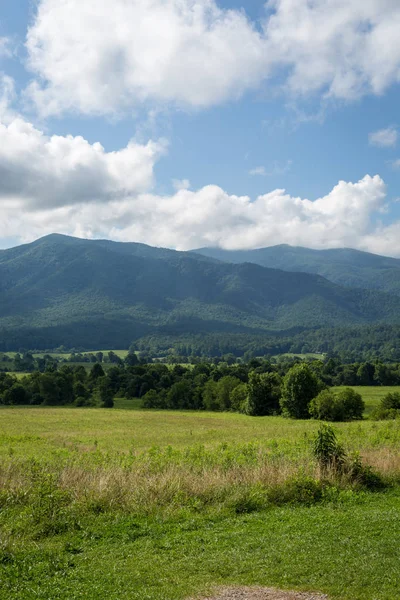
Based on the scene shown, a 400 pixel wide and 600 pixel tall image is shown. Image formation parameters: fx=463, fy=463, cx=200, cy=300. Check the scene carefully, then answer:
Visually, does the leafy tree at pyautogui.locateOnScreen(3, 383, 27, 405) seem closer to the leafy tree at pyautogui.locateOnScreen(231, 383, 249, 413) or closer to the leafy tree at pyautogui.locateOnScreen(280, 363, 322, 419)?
the leafy tree at pyautogui.locateOnScreen(231, 383, 249, 413)

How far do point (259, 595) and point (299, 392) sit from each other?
60584 mm

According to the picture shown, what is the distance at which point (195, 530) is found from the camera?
A: 1214 centimetres

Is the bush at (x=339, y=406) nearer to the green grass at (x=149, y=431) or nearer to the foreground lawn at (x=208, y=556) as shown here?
the green grass at (x=149, y=431)

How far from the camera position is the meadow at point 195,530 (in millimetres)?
9000

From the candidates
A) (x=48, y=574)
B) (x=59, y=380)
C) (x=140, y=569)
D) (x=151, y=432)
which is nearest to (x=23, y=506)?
(x=48, y=574)

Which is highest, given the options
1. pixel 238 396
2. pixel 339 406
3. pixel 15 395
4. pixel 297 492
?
pixel 297 492

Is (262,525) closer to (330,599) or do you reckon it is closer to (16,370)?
(330,599)

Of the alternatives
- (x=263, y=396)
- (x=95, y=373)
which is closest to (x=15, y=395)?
(x=95, y=373)

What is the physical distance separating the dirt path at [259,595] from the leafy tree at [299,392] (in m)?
59.8

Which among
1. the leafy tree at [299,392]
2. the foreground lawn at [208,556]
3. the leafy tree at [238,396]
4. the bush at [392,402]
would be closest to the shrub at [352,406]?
the bush at [392,402]

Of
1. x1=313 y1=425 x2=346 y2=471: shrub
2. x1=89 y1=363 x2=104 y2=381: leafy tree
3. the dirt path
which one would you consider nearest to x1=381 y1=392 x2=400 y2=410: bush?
x1=313 y1=425 x2=346 y2=471: shrub

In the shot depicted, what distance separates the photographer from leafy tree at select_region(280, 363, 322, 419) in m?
67.2

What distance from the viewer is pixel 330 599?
8.18m

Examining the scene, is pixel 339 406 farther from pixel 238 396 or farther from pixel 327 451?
pixel 327 451
